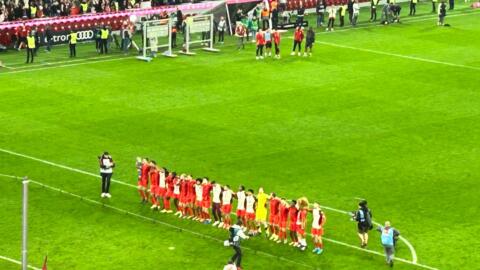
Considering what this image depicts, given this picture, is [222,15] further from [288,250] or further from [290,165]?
[288,250]

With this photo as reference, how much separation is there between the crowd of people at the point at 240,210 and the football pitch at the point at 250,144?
24.3 inches

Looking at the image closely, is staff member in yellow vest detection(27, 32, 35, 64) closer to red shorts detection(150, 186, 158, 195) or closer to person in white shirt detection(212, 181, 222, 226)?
red shorts detection(150, 186, 158, 195)

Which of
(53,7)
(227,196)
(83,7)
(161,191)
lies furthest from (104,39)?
(227,196)

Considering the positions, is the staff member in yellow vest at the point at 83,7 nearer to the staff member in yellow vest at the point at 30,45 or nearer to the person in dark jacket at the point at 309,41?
the staff member in yellow vest at the point at 30,45

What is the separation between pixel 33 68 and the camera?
70.8 meters

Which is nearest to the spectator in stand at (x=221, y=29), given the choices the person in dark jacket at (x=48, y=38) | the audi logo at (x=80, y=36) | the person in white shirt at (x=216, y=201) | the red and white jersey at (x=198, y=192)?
the audi logo at (x=80, y=36)

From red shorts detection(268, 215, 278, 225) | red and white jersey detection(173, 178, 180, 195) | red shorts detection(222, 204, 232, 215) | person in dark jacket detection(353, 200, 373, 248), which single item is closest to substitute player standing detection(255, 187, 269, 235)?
red shorts detection(268, 215, 278, 225)

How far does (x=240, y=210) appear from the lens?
144 feet

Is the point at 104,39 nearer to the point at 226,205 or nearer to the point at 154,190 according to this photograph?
the point at 154,190

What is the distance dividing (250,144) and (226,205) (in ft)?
37.6

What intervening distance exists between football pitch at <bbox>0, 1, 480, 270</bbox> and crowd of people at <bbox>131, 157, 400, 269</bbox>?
2.03 ft

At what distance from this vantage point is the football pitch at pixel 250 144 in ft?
139

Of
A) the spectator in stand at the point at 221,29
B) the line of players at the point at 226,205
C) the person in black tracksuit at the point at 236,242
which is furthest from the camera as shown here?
the spectator in stand at the point at 221,29

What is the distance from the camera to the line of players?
4256 centimetres
